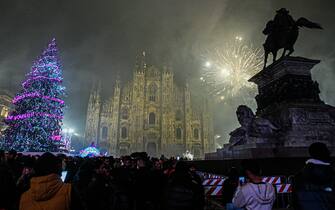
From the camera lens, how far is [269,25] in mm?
9891

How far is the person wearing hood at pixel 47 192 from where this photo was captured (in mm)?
1692

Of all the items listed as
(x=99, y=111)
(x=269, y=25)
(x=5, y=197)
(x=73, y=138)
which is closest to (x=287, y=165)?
(x=5, y=197)

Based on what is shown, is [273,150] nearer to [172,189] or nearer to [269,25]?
[172,189]

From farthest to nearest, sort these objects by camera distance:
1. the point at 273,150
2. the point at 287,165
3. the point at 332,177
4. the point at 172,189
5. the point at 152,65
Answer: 1. the point at 152,65
2. the point at 273,150
3. the point at 287,165
4. the point at 172,189
5. the point at 332,177

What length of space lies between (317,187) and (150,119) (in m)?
38.8

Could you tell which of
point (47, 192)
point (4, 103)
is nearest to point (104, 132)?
point (4, 103)

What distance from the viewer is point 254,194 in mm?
2115

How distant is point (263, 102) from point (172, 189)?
8687 mm

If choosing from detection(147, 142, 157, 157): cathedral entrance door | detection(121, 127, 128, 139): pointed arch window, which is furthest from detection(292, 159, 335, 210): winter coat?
detection(121, 127, 128, 139): pointed arch window

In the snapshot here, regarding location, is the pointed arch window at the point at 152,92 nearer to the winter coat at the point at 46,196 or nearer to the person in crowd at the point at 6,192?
the person in crowd at the point at 6,192

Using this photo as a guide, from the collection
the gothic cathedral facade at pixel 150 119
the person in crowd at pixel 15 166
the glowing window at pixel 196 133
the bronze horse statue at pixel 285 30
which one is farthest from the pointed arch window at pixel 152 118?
the person in crowd at pixel 15 166

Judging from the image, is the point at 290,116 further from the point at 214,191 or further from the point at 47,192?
the point at 47,192

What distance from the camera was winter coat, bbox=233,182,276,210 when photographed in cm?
210

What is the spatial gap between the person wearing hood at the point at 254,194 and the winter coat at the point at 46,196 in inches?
67.0
